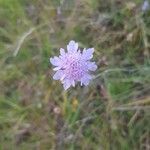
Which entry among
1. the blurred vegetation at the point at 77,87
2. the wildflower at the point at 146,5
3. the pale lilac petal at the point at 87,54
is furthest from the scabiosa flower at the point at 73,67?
the wildflower at the point at 146,5

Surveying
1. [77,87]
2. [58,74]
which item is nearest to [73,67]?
[58,74]

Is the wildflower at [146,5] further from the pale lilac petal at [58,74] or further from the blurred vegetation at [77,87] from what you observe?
the pale lilac petal at [58,74]

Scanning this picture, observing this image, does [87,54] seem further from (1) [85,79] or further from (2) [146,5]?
(2) [146,5]

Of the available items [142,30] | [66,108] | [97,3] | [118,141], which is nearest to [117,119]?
[118,141]

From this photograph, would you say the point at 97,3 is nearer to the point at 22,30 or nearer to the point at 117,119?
the point at 22,30

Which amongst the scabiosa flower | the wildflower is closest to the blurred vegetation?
the wildflower

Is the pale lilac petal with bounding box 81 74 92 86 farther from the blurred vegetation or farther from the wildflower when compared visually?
the wildflower
